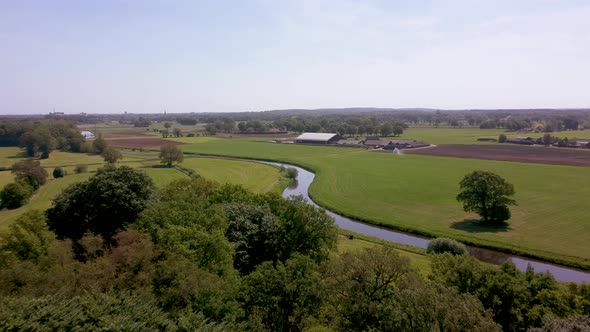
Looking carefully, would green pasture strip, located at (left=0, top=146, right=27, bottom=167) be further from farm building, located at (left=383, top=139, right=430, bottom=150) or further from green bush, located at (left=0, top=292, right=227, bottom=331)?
farm building, located at (left=383, top=139, right=430, bottom=150)

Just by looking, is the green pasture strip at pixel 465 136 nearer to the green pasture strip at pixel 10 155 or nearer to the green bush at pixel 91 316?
the green pasture strip at pixel 10 155

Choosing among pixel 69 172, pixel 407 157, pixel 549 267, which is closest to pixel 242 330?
pixel 549 267

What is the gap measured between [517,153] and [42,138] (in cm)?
12132

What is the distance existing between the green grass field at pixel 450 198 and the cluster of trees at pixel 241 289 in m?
19.7

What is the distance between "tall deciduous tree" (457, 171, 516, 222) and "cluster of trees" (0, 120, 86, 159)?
309 feet

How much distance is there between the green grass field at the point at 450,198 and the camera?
3784cm

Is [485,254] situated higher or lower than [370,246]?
lower

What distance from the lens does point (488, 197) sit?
4300 centimetres

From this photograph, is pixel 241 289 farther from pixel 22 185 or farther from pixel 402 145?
pixel 402 145

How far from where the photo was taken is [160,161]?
287ft

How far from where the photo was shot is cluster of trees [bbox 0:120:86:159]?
91.3 metres

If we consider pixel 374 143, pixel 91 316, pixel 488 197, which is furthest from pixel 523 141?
pixel 91 316

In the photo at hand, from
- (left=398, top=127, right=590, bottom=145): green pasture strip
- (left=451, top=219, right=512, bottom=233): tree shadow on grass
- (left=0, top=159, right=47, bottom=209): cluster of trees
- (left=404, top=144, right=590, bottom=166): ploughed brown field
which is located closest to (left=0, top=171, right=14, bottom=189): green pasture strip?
(left=0, top=159, right=47, bottom=209): cluster of trees

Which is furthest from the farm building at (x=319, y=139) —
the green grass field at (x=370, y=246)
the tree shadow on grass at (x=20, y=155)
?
the green grass field at (x=370, y=246)
